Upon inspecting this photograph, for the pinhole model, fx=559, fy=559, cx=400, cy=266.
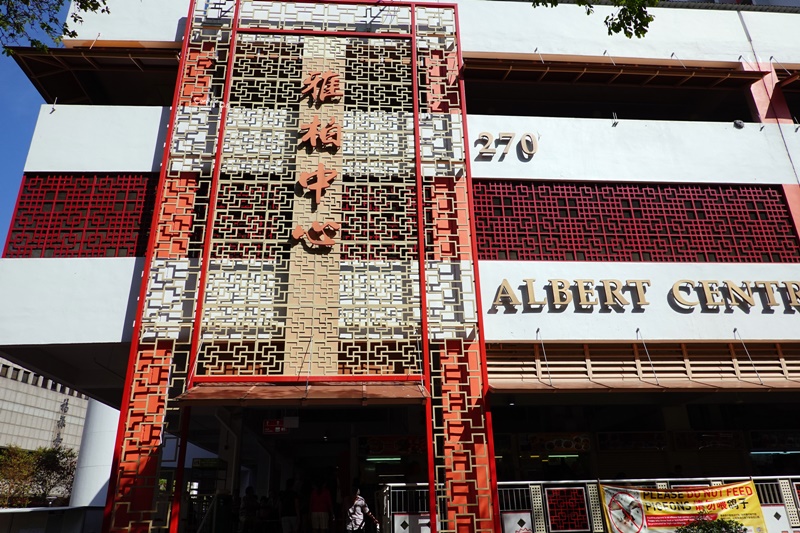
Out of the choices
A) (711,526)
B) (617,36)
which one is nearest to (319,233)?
(711,526)

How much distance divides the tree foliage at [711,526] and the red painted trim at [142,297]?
28.2 ft

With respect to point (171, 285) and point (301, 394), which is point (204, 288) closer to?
point (171, 285)

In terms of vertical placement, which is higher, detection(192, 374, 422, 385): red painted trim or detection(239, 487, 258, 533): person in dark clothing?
detection(192, 374, 422, 385): red painted trim

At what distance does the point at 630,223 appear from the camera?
37.9 feet

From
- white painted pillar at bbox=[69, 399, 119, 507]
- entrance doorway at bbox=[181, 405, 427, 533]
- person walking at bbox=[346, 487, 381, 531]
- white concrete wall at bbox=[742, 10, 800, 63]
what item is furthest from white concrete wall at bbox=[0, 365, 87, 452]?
white concrete wall at bbox=[742, 10, 800, 63]

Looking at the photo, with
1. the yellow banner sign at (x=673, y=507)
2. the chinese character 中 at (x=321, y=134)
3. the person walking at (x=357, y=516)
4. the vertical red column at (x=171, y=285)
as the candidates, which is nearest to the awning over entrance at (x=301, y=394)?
the vertical red column at (x=171, y=285)

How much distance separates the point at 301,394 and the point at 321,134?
5.30 m

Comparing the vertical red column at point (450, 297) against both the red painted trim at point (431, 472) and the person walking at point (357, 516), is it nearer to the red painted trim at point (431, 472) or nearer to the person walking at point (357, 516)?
the red painted trim at point (431, 472)

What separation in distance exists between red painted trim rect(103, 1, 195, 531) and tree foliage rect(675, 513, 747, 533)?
28.2ft

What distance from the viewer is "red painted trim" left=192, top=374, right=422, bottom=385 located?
357 inches

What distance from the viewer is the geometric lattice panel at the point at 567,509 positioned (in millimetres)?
8500

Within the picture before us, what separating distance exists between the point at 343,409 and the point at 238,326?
632 centimetres

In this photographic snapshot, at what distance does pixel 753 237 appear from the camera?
11.7 m

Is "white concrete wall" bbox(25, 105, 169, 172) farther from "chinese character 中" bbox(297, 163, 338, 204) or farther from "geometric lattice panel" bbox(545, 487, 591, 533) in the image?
"geometric lattice panel" bbox(545, 487, 591, 533)
